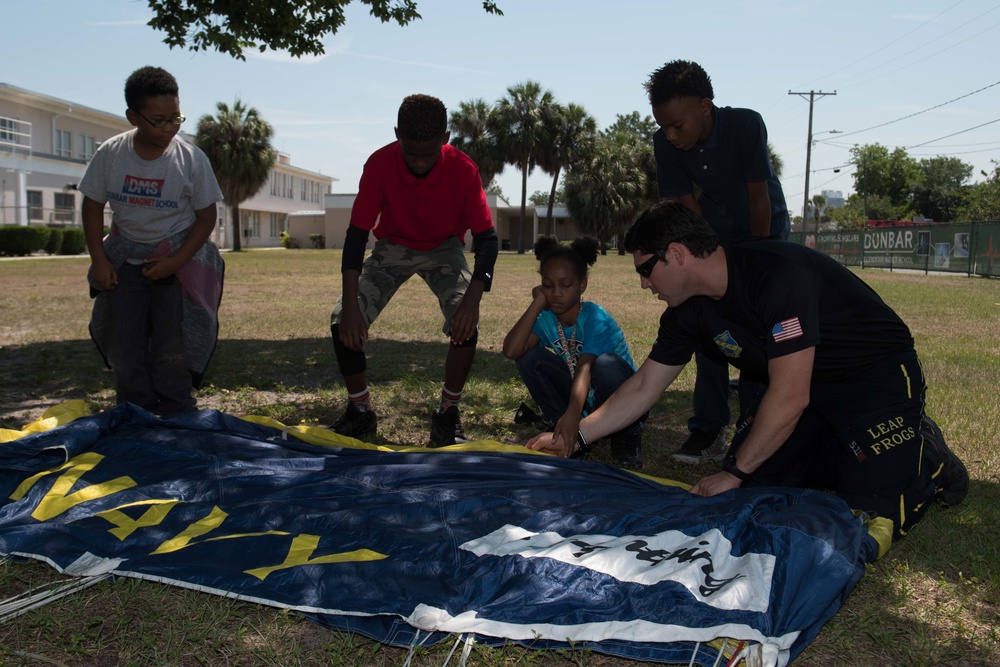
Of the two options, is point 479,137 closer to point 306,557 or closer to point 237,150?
point 237,150

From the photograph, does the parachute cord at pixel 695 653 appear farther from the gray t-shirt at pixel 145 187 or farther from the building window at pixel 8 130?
the building window at pixel 8 130

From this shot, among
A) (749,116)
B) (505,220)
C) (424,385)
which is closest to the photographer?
(749,116)

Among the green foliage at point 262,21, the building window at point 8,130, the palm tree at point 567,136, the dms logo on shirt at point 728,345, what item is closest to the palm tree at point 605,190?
the palm tree at point 567,136

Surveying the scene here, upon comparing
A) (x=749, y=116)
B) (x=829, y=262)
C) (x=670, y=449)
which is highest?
(x=749, y=116)

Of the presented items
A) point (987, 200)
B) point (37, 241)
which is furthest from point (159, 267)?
point (987, 200)

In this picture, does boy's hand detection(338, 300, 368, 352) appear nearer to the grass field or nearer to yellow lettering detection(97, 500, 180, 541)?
the grass field

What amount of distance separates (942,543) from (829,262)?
3.71 feet

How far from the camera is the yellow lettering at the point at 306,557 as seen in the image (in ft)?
7.93

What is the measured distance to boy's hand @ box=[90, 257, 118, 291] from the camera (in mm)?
4383

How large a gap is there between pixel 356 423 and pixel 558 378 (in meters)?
1.21

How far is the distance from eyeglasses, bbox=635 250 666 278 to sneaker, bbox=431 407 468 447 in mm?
1840

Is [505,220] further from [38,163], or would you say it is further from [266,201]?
[38,163]

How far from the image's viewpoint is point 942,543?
2.94 metres

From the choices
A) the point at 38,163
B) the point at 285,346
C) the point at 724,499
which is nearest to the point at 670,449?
the point at 724,499
